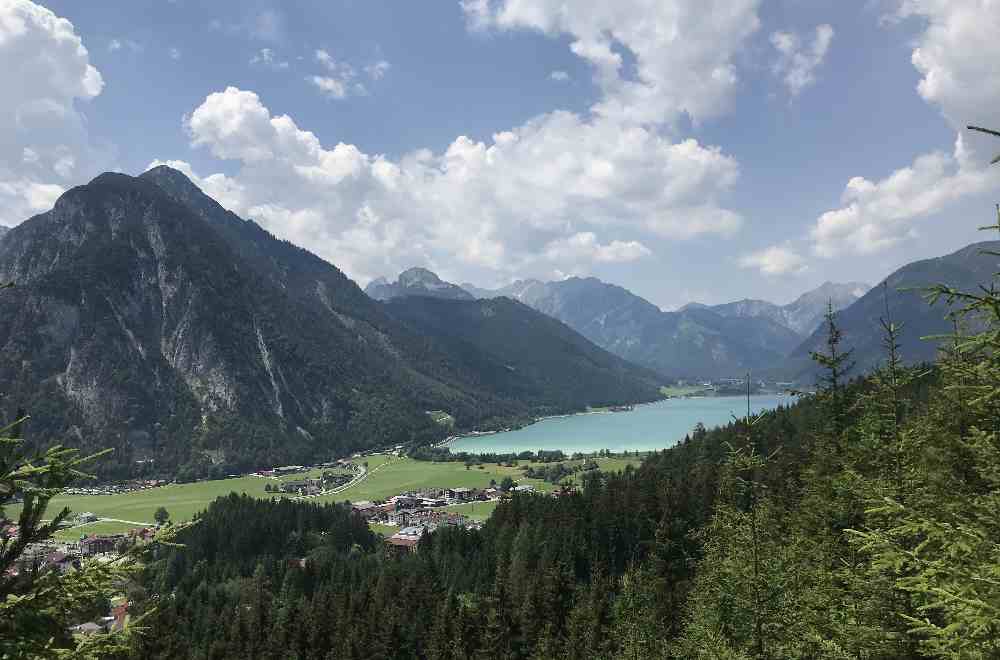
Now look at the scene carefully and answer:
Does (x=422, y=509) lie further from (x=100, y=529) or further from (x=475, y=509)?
(x=100, y=529)

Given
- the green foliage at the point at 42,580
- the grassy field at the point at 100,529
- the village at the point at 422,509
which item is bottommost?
the village at the point at 422,509

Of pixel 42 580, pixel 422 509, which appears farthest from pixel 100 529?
pixel 42 580

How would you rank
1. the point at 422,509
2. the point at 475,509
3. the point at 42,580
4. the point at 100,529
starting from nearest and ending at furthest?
the point at 42,580, the point at 100,529, the point at 422,509, the point at 475,509

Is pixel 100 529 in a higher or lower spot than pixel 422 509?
higher

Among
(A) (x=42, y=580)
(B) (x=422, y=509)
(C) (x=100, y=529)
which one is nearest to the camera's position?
(A) (x=42, y=580)

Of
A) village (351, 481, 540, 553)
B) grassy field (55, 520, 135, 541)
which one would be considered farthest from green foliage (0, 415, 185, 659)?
grassy field (55, 520, 135, 541)

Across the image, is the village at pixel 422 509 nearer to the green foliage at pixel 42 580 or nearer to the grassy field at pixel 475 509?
the grassy field at pixel 475 509

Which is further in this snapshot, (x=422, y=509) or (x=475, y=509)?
(x=475, y=509)

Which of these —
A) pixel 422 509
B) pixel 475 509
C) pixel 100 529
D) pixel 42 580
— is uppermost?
pixel 42 580

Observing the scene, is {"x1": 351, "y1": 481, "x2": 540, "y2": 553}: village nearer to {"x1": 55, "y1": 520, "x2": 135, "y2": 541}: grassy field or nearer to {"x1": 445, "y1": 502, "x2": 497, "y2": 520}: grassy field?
{"x1": 445, "y1": 502, "x2": 497, "y2": 520}: grassy field

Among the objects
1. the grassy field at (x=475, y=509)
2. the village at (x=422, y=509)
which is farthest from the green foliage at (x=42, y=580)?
the grassy field at (x=475, y=509)

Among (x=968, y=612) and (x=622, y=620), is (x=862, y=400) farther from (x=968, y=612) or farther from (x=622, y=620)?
(x=968, y=612)
